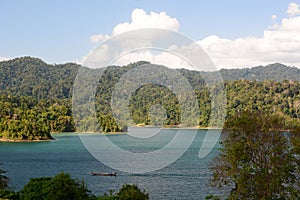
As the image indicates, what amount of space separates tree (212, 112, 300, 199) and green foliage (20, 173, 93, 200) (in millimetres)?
4381

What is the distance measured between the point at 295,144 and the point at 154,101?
64.1 metres

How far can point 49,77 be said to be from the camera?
14912cm

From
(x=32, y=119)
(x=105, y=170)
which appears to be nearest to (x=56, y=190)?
(x=105, y=170)

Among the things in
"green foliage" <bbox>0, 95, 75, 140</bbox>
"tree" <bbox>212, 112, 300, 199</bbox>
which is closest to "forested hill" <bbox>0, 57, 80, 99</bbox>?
"green foliage" <bbox>0, 95, 75, 140</bbox>

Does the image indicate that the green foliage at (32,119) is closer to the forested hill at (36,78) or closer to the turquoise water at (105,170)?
the turquoise water at (105,170)

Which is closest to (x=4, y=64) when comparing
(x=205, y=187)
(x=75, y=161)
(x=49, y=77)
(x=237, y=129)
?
(x=49, y=77)

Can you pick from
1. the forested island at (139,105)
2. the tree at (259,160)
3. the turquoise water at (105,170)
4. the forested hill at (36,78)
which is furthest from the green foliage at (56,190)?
the forested hill at (36,78)

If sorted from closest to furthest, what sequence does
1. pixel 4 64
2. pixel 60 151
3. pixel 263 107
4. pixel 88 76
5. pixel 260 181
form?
pixel 260 181
pixel 60 151
pixel 88 76
pixel 263 107
pixel 4 64

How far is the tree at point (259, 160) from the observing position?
13469 mm

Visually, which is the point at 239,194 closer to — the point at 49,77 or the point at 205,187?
the point at 205,187

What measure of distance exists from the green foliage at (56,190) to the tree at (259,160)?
4.38 meters

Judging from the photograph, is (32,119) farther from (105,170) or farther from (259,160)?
(259,160)

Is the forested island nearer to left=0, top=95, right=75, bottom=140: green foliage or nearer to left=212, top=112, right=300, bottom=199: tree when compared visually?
left=0, top=95, right=75, bottom=140: green foliage

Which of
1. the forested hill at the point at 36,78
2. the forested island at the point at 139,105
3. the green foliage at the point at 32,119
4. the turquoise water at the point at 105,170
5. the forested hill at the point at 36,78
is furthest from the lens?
the forested hill at the point at 36,78
